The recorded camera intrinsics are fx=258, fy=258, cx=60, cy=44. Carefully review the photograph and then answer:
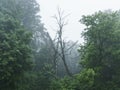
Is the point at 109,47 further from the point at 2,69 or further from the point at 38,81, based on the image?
the point at 38,81

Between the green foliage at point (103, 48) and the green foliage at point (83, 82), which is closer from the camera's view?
the green foliage at point (83, 82)

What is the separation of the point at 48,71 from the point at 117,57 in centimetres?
895

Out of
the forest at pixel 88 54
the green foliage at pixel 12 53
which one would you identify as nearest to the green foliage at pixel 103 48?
the forest at pixel 88 54

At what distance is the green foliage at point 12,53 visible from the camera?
14977mm

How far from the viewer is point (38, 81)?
22906 millimetres

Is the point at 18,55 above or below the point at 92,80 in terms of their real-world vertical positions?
above

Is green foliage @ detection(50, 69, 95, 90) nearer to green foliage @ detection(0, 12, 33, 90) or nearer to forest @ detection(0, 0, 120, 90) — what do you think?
forest @ detection(0, 0, 120, 90)

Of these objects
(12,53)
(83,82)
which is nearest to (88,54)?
(83,82)

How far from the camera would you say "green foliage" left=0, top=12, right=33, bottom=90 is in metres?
15.0

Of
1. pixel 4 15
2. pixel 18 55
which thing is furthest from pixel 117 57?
pixel 4 15

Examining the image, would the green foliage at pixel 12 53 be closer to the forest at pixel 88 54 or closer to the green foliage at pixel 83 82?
the forest at pixel 88 54

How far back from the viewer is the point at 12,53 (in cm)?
1540

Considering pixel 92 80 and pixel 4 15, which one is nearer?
pixel 92 80

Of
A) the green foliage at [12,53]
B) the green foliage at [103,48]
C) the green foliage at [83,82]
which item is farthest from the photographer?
the green foliage at [103,48]
